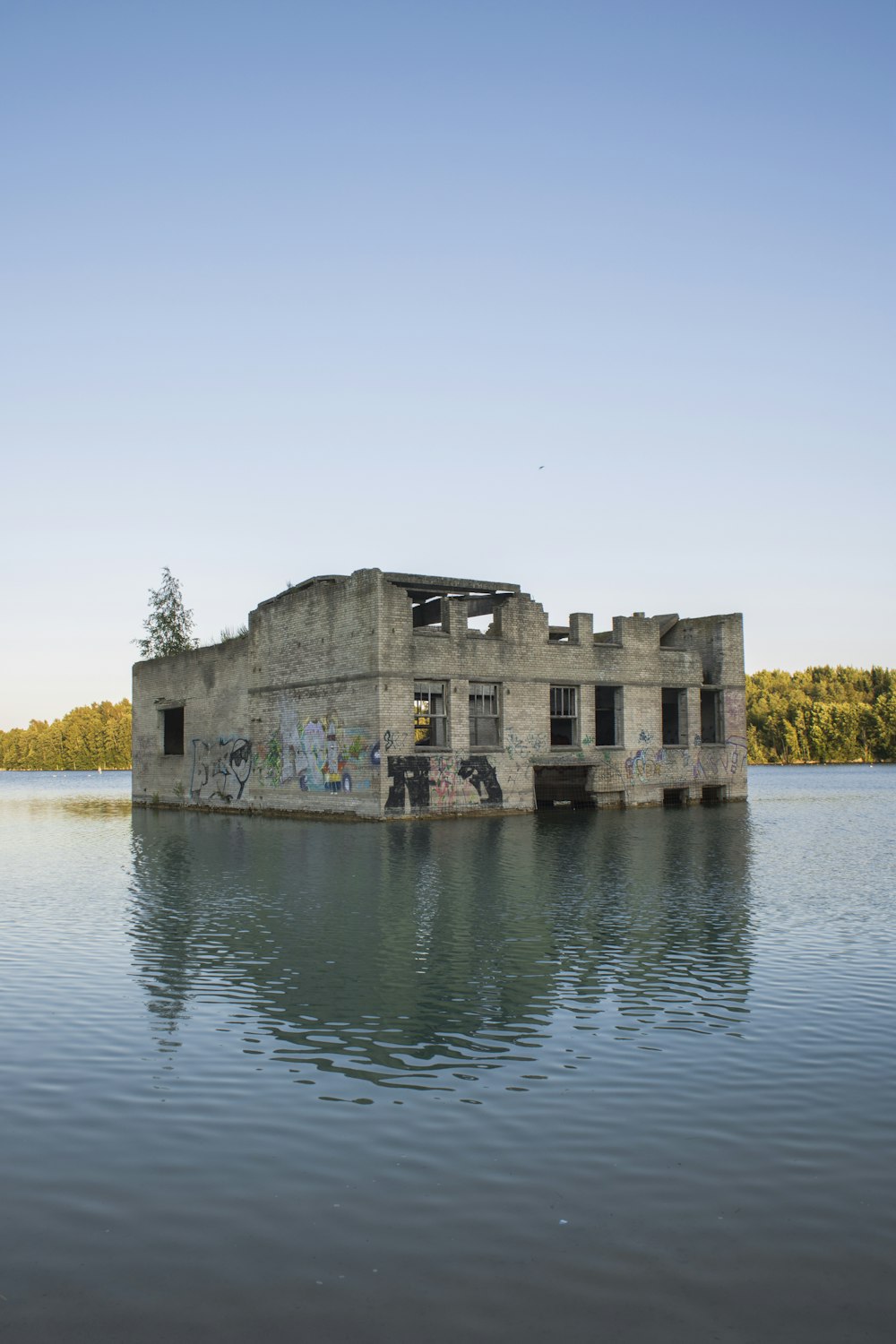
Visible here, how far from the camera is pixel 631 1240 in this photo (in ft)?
16.4

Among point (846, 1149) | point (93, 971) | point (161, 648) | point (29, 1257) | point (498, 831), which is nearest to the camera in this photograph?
point (29, 1257)

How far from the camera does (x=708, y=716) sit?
1770 inches

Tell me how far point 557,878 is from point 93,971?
28.3 ft

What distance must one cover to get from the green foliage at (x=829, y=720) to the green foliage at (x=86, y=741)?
279 feet

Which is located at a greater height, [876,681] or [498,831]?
[876,681]

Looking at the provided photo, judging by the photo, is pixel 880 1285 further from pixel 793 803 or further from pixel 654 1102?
pixel 793 803

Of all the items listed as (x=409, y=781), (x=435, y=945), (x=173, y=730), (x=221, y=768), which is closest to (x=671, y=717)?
(x=409, y=781)

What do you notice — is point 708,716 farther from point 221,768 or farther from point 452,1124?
point 452,1124

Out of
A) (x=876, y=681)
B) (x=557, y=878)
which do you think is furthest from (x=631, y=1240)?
(x=876, y=681)

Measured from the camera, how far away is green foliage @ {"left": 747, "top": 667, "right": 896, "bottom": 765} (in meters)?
126

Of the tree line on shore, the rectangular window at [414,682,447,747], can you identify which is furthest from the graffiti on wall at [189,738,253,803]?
the tree line on shore

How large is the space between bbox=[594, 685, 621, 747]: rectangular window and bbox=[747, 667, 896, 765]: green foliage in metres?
93.8

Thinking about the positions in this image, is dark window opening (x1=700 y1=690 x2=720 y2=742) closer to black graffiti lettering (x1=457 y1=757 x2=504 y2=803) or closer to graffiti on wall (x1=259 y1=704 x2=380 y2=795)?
black graffiti lettering (x1=457 y1=757 x2=504 y2=803)

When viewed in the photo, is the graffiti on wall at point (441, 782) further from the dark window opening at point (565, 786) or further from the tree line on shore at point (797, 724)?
the tree line on shore at point (797, 724)
